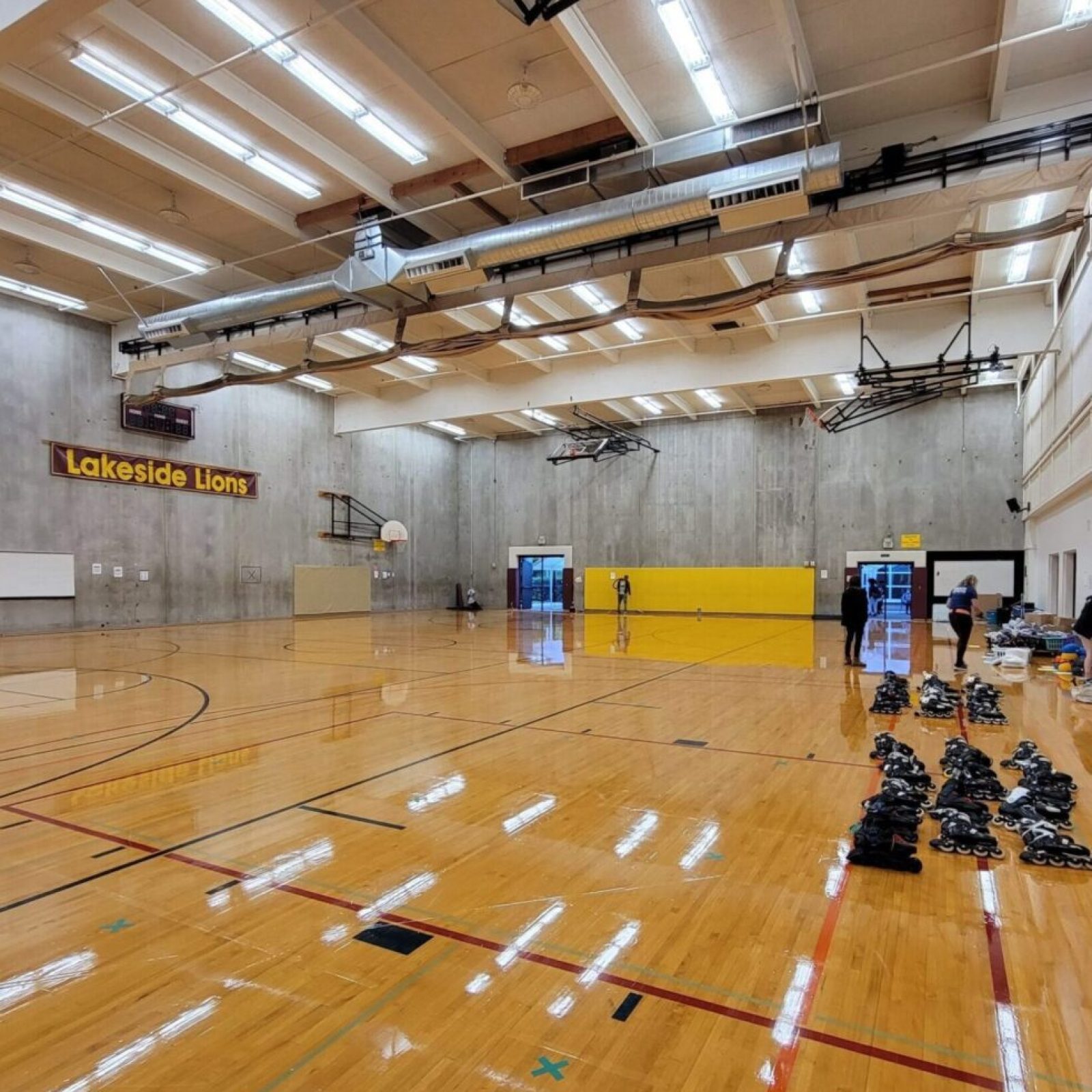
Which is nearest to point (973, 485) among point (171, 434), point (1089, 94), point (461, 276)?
point (1089, 94)

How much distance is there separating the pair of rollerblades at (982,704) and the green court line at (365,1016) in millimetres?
5834

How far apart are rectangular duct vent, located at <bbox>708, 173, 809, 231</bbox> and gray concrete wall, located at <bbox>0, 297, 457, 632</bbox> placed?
1505 cm

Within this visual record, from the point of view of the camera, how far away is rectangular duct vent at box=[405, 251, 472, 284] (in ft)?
33.0

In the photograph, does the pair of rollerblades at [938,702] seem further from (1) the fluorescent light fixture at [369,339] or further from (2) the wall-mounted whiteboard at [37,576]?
(2) the wall-mounted whiteboard at [37,576]

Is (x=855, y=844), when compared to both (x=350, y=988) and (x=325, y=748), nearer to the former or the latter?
(x=350, y=988)

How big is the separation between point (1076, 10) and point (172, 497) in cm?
1906

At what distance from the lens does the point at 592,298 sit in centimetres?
1391

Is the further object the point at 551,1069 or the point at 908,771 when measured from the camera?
the point at 908,771

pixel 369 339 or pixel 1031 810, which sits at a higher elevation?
pixel 369 339

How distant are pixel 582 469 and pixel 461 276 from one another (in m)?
16.4

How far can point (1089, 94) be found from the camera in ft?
25.7

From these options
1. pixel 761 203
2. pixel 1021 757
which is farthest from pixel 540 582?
pixel 1021 757

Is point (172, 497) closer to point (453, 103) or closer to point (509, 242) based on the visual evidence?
point (509, 242)

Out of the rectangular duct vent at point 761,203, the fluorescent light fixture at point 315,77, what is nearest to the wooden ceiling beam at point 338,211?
the fluorescent light fixture at point 315,77
